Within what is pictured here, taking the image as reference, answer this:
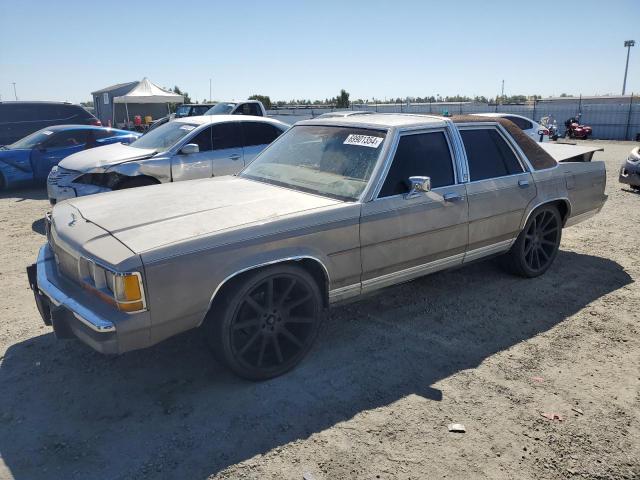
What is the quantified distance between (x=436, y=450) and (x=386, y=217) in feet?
5.43

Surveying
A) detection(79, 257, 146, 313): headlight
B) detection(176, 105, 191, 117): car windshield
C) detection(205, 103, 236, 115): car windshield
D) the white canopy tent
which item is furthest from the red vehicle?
detection(79, 257, 146, 313): headlight

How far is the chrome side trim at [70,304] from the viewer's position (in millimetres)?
2762

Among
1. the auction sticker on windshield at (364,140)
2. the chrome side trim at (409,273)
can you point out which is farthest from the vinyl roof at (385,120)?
the chrome side trim at (409,273)

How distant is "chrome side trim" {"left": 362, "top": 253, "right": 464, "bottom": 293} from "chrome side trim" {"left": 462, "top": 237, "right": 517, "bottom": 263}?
0.11 metres

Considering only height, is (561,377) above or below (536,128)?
below

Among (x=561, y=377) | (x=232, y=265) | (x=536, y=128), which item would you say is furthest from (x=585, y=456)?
(x=536, y=128)

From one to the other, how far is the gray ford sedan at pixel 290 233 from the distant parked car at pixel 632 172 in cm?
574

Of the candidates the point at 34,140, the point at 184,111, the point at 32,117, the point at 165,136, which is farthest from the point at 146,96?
the point at 165,136

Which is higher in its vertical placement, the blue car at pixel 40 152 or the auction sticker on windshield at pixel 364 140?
the auction sticker on windshield at pixel 364 140

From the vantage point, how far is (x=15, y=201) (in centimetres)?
953

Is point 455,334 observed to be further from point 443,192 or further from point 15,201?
point 15,201

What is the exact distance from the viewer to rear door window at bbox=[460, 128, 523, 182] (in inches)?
176

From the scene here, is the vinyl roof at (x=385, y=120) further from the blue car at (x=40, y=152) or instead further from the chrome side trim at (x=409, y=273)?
the blue car at (x=40, y=152)

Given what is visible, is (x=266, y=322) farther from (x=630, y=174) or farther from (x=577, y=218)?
(x=630, y=174)
